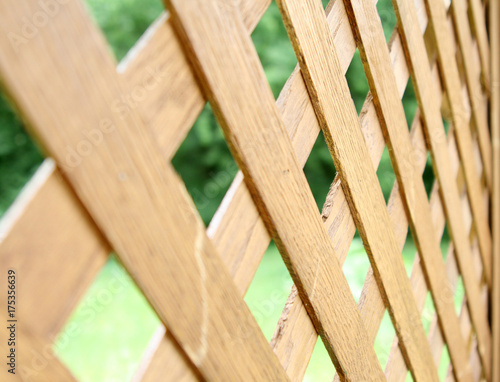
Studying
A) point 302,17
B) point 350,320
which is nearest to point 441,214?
point 350,320

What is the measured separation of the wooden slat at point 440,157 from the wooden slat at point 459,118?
0.13 metres

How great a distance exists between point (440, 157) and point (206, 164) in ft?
11.2

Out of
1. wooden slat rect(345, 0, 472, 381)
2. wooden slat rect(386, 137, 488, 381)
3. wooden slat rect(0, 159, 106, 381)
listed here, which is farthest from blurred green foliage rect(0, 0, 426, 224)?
wooden slat rect(0, 159, 106, 381)

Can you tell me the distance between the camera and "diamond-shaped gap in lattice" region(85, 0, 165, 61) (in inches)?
166

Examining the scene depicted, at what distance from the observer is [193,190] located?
4.32 metres

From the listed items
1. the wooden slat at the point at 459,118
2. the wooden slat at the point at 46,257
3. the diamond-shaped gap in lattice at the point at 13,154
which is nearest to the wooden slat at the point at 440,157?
the wooden slat at the point at 459,118

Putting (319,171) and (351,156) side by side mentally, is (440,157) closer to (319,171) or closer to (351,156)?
(351,156)

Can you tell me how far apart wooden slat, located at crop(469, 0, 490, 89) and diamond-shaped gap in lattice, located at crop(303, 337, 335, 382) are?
56.0 inches

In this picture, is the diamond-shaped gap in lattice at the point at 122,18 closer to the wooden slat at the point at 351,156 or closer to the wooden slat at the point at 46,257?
the wooden slat at the point at 351,156

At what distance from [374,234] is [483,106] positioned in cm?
106

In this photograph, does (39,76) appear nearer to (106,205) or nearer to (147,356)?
(106,205)

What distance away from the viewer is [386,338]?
7.07 ft

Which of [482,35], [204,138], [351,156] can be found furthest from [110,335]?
[482,35]

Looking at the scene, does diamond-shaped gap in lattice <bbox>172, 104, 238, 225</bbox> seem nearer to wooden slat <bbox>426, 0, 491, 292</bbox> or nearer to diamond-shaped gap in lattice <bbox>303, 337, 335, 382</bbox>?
diamond-shaped gap in lattice <bbox>303, 337, 335, 382</bbox>
